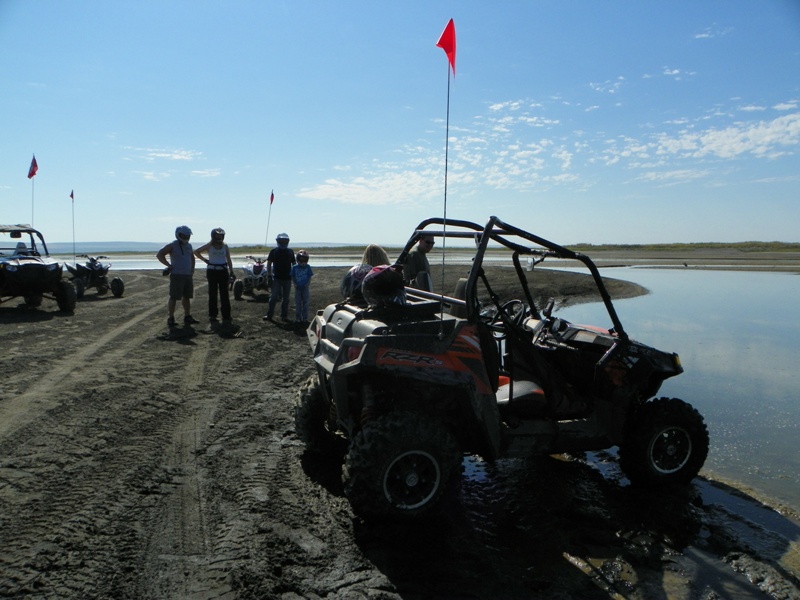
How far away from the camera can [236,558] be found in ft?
11.0

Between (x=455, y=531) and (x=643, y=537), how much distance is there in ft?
3.80

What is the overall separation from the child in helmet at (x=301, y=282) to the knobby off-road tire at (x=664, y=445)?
8.12 m

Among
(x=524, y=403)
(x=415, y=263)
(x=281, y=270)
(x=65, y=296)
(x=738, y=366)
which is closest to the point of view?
(x=524, y=403)

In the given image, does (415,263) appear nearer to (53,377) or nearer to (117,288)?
(53,377)

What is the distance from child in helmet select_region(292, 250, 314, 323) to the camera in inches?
471

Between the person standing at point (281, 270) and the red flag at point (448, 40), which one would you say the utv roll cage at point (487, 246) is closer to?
the red flag at point (448, 40)

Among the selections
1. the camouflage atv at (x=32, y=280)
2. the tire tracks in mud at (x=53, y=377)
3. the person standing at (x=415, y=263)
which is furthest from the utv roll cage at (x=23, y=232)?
the person standing at (x=415, y=263)

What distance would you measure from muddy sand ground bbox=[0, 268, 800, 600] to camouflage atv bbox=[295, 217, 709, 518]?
31 cm

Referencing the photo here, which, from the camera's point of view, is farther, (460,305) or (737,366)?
(737,366)

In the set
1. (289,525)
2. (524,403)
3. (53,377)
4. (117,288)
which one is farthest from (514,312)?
(117,288)

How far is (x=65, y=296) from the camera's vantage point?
13062mm

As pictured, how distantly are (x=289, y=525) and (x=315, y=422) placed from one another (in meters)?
1.28

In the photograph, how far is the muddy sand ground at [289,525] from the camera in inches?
127

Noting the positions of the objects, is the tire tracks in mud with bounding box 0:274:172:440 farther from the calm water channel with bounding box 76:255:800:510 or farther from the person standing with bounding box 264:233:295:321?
the calm water channel with bounding box 76:255:800:510
